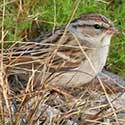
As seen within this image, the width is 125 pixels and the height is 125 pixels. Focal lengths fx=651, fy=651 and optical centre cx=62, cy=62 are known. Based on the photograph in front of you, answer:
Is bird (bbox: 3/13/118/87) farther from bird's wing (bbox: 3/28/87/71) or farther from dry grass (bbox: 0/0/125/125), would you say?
dry grass (bbox: 0/0/125/125)

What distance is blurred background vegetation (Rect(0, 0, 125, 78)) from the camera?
555 cm

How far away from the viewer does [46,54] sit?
4.99 m

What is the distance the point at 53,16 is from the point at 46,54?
2.96 ft

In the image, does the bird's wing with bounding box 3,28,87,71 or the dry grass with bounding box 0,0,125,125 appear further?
the bird's wing with bounding box 3,28,87,71

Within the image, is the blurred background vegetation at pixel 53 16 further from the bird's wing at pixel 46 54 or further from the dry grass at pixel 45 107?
the dry grass at pixel 45 107

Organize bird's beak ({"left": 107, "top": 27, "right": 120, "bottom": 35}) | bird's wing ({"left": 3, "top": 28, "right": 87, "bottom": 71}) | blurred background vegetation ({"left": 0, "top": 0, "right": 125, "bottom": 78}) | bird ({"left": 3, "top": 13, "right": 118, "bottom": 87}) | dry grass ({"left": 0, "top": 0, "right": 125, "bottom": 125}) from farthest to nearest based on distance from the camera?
blurred background vegetation ({"left": 0, "top": 0, "right": 125, "bottom": 78}), bird's beak ({"left": 107, "top": 27, "right": 120, "bottom": 35}), bird ({"left": 3, "top": 13, "right": 118, "bottom": 87}), bird's wing ({"left": 3, "top": 28, "right": 87, "bottom": 71}), dry grass ({"left": 0, "top": 0, "right": 125, "bottom": 125})

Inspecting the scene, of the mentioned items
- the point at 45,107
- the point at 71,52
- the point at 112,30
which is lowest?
the point at 45,107

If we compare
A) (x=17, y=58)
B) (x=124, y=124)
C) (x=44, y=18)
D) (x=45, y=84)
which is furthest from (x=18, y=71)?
(x=44, y=18)

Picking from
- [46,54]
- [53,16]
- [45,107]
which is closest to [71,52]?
[46,54]

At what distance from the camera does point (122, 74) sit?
5.94m

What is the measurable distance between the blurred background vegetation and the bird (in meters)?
0.20

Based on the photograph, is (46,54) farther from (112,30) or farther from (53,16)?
(53,16)

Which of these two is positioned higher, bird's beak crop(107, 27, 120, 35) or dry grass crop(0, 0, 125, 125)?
bird's beak crop(107, 27, 120, 35)

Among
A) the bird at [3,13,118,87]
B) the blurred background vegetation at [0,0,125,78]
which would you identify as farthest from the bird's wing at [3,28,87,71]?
the blurred background vegetation at [0,0,125,78]
